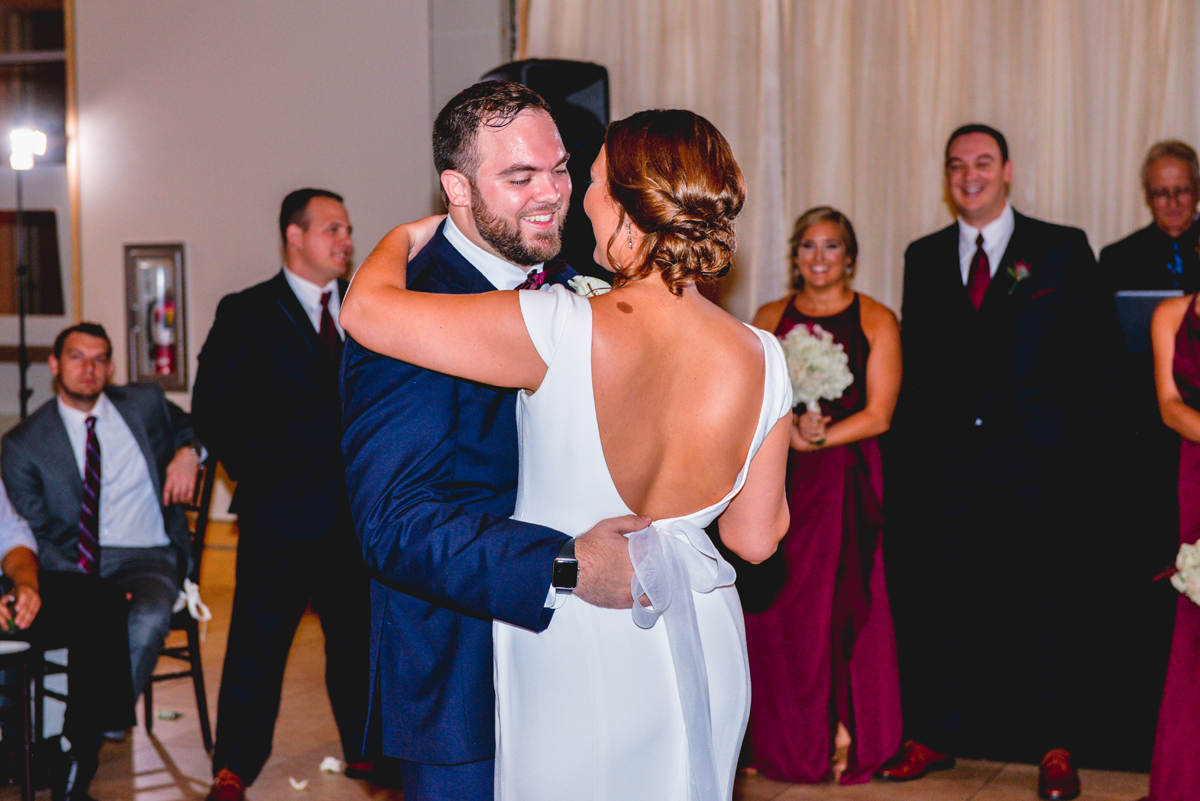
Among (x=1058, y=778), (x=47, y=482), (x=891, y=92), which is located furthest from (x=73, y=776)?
(x=891, y=92)

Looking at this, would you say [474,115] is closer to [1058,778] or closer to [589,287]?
[589,287]

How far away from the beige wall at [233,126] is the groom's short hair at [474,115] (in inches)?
185

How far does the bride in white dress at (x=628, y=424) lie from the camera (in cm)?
152

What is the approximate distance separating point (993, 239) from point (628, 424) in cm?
285

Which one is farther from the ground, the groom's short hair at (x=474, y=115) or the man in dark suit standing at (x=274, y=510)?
the groom's short hair at (x=474, y=115)

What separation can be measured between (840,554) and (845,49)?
3.08 meters

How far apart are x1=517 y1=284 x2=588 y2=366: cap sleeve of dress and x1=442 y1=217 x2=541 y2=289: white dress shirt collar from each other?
0.25m

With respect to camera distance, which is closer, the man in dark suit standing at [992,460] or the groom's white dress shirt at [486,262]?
the groom's white dress shirt at [486,262]

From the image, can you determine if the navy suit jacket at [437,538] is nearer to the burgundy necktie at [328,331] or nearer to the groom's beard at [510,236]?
the groom's beard at [510,236]

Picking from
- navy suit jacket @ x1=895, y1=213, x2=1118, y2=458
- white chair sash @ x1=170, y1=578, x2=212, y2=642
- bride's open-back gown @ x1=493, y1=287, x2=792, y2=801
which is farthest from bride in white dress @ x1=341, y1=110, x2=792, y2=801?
white chair sash @ x1=170, y1=578, x2=212, y2=642

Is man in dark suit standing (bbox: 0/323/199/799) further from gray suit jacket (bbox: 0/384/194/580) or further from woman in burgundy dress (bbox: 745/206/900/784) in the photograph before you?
woman in burgundy dress (bbox: 745/206/900/784)

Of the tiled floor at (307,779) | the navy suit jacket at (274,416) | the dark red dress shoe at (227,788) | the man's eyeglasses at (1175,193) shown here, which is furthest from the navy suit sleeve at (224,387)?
the man's eyeglasses at (1175,193)

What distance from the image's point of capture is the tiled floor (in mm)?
3694

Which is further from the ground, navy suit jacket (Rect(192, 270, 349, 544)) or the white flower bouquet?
navy suit jacket (Rect(192, 270, 349, 544))
